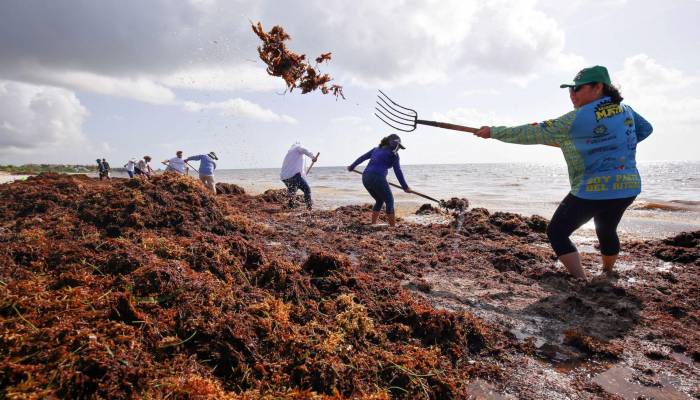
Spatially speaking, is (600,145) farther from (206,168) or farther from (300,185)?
(206,168)

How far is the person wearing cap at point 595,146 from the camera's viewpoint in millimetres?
3787

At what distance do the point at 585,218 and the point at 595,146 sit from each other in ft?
2.53

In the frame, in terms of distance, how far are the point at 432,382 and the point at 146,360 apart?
5.24 feet

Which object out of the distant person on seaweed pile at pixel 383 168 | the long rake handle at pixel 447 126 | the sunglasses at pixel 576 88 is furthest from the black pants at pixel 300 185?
the sunglasses at pixel 576 88

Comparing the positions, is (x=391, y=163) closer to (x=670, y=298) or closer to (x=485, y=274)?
(x=485, y=274)

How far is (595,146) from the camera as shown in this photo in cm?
380

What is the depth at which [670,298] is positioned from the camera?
3785 millimetres

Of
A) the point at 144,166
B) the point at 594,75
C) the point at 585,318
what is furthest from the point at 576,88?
the point at 144,166

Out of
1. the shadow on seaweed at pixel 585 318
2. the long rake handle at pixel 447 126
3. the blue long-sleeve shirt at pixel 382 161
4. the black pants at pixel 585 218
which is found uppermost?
the long rake handle at pixel 447 126

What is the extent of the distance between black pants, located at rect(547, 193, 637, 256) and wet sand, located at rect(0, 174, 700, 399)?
500mm

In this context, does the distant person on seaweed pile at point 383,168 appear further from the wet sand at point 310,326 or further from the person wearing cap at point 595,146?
the person wearing cap at point 595,146

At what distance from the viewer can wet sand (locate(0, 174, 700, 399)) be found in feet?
6.34

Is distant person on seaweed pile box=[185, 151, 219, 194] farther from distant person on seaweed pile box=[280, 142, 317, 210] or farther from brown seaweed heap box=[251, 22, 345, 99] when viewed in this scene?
brown seaweed heap box=[251, 22, 345, 99]

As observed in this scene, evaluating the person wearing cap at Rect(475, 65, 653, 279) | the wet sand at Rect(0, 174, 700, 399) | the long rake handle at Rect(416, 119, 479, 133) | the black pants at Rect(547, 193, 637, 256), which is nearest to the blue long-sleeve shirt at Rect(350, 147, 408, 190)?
the long rake handle at Rect(416, 119, 479, 133)
